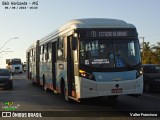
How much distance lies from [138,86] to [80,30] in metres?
2.96

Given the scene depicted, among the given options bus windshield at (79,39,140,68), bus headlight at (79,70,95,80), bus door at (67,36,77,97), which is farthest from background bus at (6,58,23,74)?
bus headlight at (79,70,95,80)

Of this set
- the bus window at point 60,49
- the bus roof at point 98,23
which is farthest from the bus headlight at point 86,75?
the bus window at point 60,49

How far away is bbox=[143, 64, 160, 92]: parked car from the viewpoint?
20625 millimetres

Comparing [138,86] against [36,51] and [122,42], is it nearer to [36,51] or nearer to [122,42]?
[122,42]

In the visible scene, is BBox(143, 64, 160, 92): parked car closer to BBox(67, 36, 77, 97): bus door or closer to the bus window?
the bus window

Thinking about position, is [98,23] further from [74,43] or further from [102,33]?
[74,43]

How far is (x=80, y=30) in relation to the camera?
43.1ft

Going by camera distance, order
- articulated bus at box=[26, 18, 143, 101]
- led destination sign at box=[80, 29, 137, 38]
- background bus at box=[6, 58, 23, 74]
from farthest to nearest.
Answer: background bus at box=[6, 58, 23, 74]
led destination sign at box=[80, 29, 137, 38]
articulated bus at box=[26, 18, 143, 101]

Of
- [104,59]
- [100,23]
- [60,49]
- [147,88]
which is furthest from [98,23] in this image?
[147,88]

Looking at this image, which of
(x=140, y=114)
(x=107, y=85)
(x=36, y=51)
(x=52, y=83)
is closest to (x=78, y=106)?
(x=107, y=85)

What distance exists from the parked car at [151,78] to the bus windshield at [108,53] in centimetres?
801

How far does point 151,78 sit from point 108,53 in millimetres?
8709

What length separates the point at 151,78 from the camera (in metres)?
20.8

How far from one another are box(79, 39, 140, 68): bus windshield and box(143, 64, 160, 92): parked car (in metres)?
8.01
